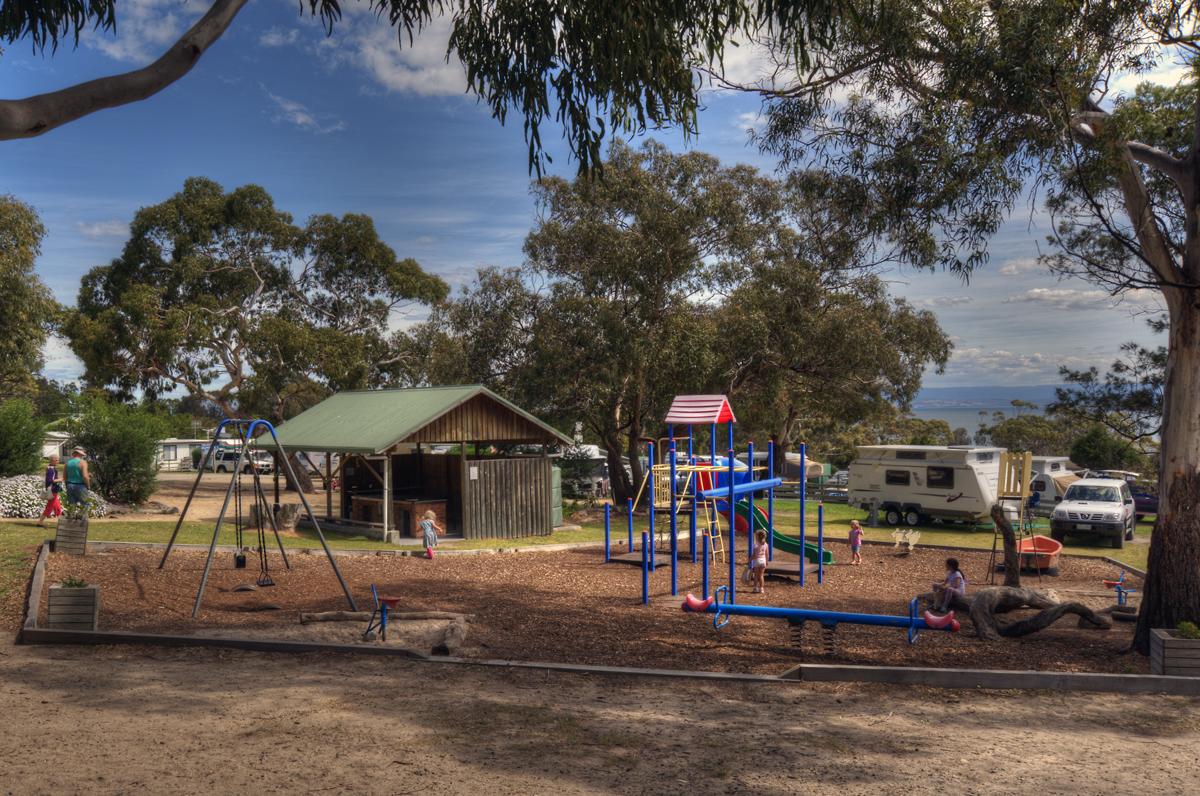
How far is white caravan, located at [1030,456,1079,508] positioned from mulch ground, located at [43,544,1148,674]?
51.3 feet

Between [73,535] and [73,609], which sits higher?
[73,535]

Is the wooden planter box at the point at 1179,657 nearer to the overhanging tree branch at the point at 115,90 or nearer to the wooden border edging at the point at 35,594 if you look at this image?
the overhanging tree branch at the point at 115,90

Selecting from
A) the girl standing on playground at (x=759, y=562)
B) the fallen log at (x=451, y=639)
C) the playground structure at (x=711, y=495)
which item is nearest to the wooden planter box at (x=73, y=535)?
the fallen log at (x=451, y=639)

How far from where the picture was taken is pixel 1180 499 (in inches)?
424

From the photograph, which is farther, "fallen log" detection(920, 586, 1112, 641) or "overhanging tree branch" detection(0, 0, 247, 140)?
"fallen log" detection(920, 586, 1112, 641)

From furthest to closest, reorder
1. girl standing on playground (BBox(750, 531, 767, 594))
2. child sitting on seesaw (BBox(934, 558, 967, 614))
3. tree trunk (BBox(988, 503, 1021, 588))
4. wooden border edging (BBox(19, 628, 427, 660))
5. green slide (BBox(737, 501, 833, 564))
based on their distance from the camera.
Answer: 1. green slide (BBox(737, 501, 833, 564))
2. girl standing on playground (BBox(750, 531, 767, 594))
3. tree trunk (BBox(988, 503, 1021, 588))
4. child sitting on seesaw (BBox(934, 558, 967, 614))
5. wooden border edging (BBox(19, 628, 427, 660))

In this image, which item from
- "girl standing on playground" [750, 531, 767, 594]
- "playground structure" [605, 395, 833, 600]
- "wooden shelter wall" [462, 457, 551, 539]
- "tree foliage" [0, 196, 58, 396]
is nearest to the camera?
"playground structure" [605, 395, 833, 600]

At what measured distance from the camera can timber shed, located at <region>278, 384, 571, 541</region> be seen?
2211cm

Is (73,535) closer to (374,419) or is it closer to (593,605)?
(374,419)

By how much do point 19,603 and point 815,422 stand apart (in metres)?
38.6

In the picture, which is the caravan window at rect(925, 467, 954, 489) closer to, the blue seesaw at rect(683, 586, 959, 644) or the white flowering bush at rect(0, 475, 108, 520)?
the blue seesaw at rect(683, 586, 959, 644)

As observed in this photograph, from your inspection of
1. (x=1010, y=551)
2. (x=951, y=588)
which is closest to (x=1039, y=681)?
(x=951, y=588)

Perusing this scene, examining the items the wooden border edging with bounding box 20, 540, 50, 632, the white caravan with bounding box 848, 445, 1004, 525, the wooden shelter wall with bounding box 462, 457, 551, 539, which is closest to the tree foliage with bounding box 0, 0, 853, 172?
the wooden border edging with bounding box 20, 540, 50, 632

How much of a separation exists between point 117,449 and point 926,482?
23707 millimetres
